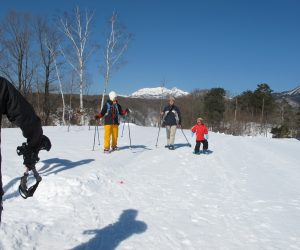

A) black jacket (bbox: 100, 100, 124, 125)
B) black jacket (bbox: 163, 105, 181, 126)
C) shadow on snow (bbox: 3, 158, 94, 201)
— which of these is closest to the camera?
shadow on snow (bbox: 3, 158, 94, 201)

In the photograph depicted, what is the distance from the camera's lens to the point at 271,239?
532 cm

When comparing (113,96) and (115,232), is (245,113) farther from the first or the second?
(115,232)

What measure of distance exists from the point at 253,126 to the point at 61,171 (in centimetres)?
7435

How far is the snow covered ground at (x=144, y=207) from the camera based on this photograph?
193 inches

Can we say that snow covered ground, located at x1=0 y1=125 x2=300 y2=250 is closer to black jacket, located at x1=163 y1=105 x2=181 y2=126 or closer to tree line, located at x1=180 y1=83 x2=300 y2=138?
black jacket, located at x1=163 y1=105 x2=181 y2=126

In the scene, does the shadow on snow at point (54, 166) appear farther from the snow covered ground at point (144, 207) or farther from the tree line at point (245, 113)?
the tree line at point (245, 113)

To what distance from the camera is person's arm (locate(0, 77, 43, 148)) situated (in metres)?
2.45

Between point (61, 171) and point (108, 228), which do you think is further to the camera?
point (61, 171)

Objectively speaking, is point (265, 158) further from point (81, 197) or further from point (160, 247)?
point (160, 247)

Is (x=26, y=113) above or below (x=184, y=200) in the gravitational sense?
above

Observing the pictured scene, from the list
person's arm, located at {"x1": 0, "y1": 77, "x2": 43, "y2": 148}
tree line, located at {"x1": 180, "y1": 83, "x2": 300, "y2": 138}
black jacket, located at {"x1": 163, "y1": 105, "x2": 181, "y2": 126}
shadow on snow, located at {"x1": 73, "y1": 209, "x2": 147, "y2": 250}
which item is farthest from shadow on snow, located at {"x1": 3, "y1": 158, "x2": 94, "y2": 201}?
tree line, located at {"x1": 180, "y1": 83, "x2": 300, "y2": 138}

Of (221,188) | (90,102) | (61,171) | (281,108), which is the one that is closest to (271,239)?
(221,188)

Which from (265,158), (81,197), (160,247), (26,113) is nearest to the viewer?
(26,113)

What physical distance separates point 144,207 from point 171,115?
817cm
